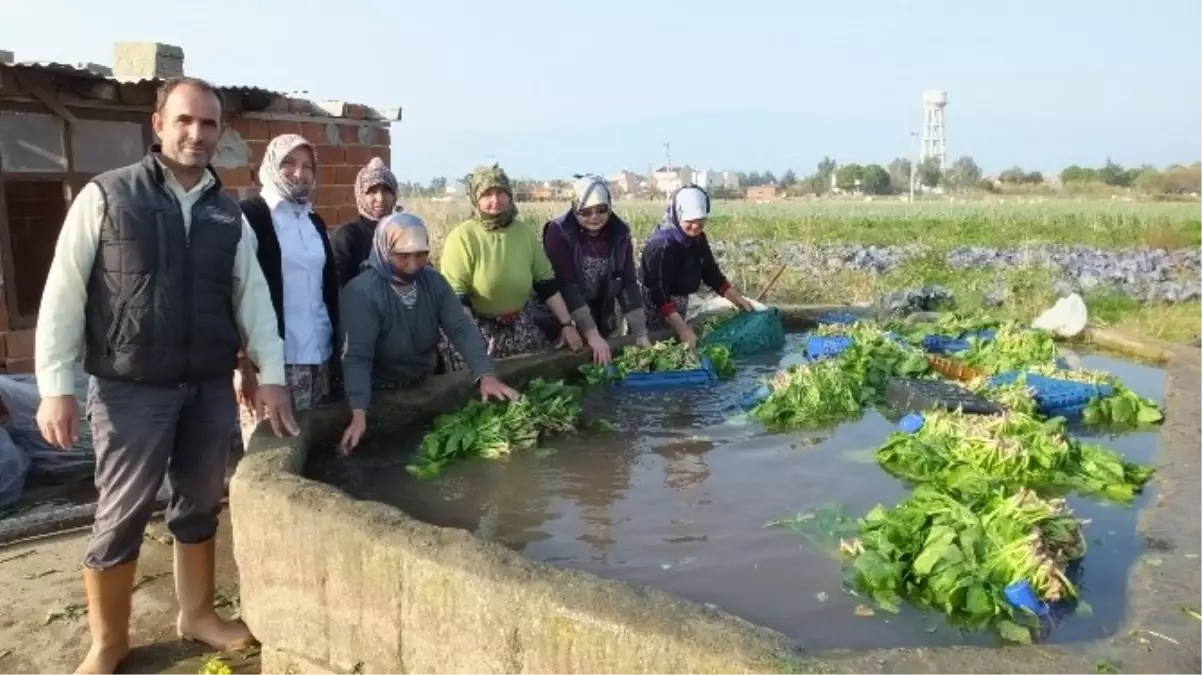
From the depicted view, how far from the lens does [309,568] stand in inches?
127

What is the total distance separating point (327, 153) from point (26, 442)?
3.48m

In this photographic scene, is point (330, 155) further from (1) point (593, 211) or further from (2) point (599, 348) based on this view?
(2) point (599, 348)

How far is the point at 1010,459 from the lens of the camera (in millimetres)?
4461

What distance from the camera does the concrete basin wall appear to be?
240 cm

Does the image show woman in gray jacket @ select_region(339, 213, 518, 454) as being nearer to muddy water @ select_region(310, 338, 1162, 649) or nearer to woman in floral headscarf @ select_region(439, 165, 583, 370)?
muddy water @ select_region(310, 338, 1162, 649)

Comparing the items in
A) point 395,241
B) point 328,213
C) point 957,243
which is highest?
point 328,213

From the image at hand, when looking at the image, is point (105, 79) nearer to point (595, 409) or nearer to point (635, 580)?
point (595, 409)

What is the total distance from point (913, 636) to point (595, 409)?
124 inches

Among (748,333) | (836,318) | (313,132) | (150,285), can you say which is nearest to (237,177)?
(313,132)

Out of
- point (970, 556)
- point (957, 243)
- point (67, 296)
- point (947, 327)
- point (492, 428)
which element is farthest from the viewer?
point (957, 243)

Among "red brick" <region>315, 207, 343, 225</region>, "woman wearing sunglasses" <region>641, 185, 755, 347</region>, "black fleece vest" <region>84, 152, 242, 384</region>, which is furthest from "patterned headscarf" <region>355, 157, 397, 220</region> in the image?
"red brick" <region>315, 207, 343, 225</region>

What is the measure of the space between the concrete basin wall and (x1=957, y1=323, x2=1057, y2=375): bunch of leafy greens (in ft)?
9.90

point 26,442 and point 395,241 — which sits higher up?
point 395,241

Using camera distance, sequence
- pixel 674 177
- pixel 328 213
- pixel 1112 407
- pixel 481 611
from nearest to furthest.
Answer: pixel 481 611 < pixel 1112 407 < pixel 328 213 < pixel 674 177
